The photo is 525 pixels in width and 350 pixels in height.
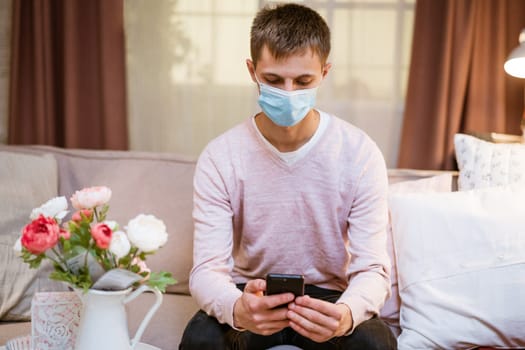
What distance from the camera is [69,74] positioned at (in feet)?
7.86

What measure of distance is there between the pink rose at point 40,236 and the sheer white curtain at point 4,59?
1.55 meters

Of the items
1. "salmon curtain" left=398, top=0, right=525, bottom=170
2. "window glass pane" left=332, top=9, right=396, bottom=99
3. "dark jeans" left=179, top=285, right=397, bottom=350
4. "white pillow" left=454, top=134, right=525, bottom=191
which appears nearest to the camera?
"dark jeans" left=179, top=285, right=397, bottom=350

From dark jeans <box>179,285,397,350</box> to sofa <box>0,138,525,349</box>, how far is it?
9.6 inches

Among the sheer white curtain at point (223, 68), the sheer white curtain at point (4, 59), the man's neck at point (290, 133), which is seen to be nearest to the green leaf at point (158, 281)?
the man's neck at point (290, 133)

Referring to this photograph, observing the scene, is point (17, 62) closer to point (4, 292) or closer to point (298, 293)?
point (4, 292)

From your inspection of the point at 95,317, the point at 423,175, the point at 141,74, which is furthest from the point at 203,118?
the point at 95,317

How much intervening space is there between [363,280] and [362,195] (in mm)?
223

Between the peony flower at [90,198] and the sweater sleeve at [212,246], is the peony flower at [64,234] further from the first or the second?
the sweater sleeve at [212,246]

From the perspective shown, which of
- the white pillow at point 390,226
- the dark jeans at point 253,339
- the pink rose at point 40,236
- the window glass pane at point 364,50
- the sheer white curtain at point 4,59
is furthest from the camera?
the sheer white curtain at point 4,59

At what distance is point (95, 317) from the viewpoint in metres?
1.18

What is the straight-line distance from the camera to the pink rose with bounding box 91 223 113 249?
43.7 inches

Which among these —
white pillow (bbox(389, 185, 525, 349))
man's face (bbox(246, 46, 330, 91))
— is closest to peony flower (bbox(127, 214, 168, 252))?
man's face (bbox(246, 46, 330, 91))

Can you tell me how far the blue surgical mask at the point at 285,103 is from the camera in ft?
4.85

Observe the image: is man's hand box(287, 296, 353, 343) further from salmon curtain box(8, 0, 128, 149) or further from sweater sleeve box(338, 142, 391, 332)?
salmon curtain box(8, 0, 128, 149)
